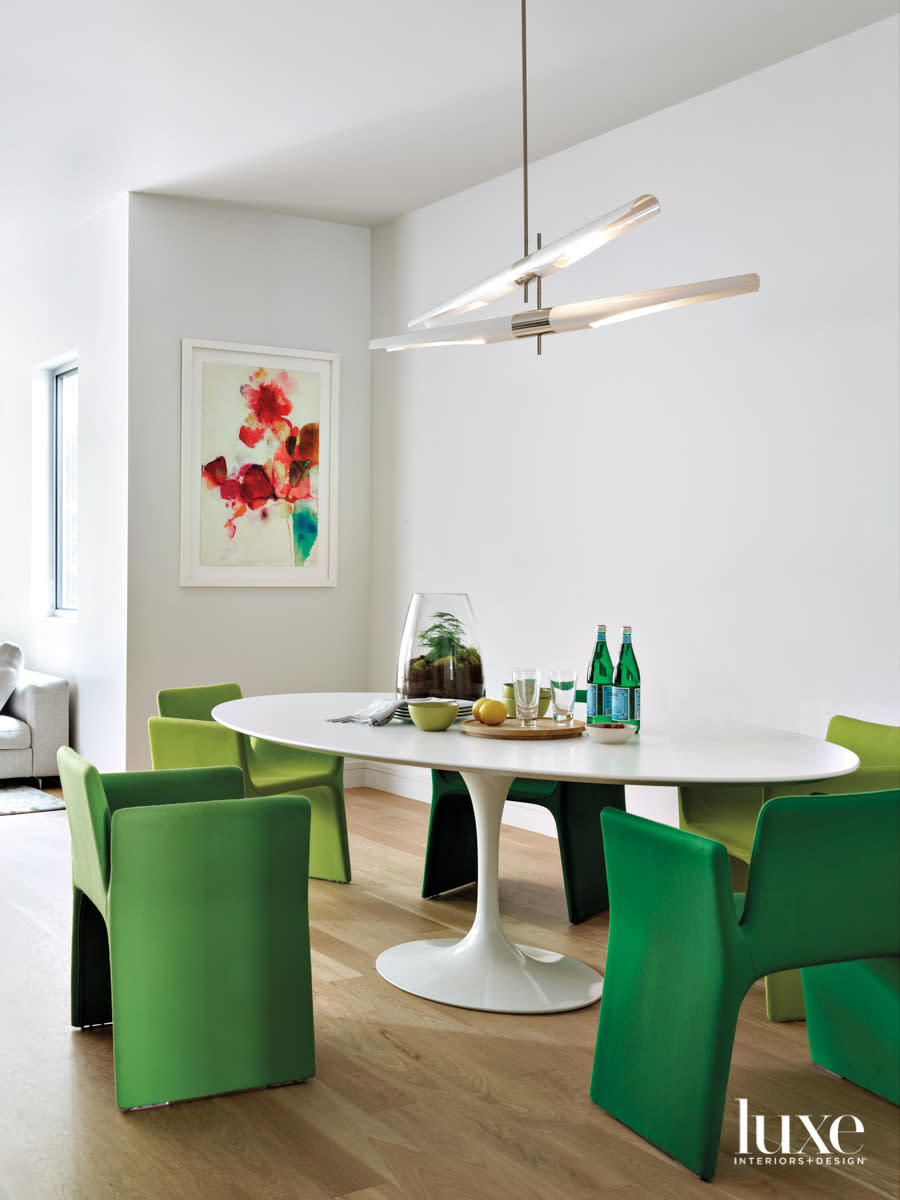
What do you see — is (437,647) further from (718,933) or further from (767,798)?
(718,933)

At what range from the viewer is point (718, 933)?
2.12 meters

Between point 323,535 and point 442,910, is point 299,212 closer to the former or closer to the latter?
point 323,535

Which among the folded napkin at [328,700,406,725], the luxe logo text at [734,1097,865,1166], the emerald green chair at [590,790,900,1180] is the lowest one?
the luxe logo text at [734,1097,865,1166]

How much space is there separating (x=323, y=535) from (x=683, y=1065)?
163 inches

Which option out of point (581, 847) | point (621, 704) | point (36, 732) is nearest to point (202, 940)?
point (621, 704)

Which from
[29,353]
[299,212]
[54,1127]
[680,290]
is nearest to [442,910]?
[54,1127]

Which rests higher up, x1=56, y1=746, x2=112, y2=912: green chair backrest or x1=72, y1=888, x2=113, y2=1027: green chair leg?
x1=56, y1=746, x2=112, y2=912: green chair backrest

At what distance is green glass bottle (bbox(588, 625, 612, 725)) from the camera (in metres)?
3.02

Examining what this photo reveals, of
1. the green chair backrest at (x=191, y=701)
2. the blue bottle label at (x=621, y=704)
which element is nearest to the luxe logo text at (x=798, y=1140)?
the blue bottle label at (x=621, y=704)

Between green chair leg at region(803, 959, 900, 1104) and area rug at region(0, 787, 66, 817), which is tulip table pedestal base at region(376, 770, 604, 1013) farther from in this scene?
area rug at region(0, 787, 66, 817)

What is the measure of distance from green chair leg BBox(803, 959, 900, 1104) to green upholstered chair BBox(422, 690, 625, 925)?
1.13 metres

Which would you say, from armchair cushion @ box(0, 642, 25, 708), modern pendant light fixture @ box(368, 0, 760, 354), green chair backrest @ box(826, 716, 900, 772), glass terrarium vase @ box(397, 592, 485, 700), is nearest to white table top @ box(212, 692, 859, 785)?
glass terrarium vase @ box(397, 592, 485, 700)

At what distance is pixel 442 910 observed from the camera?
3.85 meters

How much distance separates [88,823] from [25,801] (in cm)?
331
